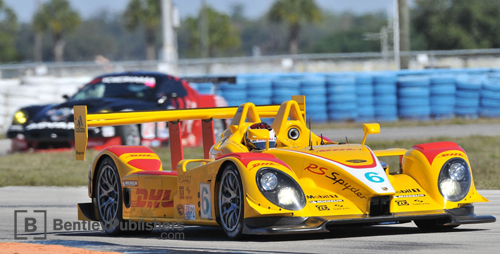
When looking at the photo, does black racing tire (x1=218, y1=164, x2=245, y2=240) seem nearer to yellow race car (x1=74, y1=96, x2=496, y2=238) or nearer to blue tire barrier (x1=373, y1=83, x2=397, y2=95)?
yellow race car (x1=74, y1=96, x2=496, y2=238)

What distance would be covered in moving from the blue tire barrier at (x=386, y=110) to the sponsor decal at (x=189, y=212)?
15239 millimetres

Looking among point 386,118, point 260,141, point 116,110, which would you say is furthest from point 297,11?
point 260,141

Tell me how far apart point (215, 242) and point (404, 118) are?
1596 cm

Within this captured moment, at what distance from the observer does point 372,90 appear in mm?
21500

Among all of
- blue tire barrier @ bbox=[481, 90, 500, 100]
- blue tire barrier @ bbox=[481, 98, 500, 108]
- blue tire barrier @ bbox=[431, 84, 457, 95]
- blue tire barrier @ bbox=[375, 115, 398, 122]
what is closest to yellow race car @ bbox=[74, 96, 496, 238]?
blue tire barrier @ bbox=[431, 84, 457, 95]

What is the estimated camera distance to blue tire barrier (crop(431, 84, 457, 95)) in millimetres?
21125

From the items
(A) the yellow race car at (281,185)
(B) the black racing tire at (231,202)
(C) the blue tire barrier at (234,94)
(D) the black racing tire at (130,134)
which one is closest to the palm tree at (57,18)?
(C) the blue tire barrier at (234,94)

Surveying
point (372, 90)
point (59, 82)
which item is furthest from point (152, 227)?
point (59, 82)

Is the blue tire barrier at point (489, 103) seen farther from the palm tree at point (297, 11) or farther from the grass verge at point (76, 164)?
the palm tree at point (297, 11)

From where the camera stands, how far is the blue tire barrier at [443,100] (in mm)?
21394

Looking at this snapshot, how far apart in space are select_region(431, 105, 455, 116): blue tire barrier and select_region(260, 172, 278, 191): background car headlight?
16054 mm

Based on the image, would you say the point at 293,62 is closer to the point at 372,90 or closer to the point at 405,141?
the point at 372,90

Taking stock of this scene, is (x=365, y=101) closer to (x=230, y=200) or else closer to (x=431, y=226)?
(x=431, y=226)

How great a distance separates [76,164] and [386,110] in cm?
968
